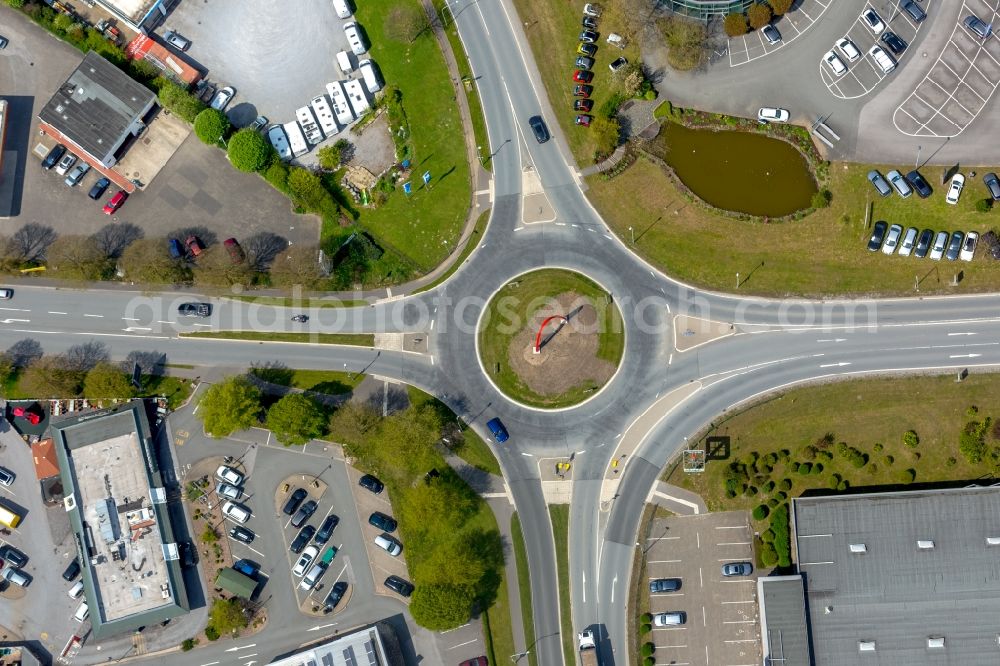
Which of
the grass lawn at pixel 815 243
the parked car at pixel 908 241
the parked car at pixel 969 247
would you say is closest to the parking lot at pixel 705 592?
the grass lawn at pixel 815 243

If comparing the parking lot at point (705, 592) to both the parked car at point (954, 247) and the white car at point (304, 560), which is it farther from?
the parked car at point (954, 247)

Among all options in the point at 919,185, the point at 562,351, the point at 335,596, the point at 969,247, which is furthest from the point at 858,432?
the point at 335,596

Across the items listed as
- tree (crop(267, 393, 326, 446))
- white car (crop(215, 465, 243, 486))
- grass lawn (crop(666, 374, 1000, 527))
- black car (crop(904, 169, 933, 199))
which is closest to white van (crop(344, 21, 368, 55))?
tree (crop(267, 393, 326, 446))

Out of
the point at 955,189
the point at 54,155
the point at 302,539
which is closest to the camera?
the point at 302,539

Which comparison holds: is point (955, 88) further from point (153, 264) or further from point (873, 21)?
point (153, 264)

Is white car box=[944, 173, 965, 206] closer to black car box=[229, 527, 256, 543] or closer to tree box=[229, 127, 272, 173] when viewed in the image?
tree box=[229, 127, 272, 173]

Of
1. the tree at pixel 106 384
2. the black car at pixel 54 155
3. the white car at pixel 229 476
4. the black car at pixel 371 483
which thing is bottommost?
the black car at pixel 371 483

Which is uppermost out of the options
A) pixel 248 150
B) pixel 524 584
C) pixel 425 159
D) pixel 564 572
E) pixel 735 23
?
pixel 735 23
